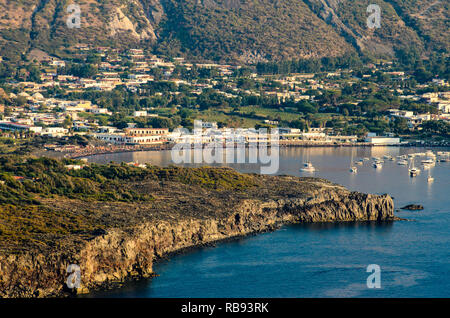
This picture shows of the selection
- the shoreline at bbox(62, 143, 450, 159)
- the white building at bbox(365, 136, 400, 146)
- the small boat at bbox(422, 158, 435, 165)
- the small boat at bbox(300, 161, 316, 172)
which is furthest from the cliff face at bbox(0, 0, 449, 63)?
the small boat at bbox(300, 161, 316, 172)

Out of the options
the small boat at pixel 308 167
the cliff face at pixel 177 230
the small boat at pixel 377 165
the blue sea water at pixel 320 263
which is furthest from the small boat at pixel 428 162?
the blue sea water at pixel 320 263

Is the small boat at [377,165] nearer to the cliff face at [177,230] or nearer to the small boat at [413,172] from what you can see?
the small boat at [413,172]

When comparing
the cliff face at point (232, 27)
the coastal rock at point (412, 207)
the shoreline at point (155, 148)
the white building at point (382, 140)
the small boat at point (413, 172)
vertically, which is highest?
the cliff face at point (232, 27)

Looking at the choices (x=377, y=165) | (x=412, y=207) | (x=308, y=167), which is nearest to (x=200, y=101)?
(x=377, y=165)

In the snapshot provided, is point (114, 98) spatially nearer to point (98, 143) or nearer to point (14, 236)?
point (98, 143)

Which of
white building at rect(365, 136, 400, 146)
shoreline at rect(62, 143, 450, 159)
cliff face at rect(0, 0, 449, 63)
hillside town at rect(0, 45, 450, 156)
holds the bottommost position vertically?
shoreline at rect(62, 143, 450, 159)

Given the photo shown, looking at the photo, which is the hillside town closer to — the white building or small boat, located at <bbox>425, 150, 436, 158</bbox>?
the white building

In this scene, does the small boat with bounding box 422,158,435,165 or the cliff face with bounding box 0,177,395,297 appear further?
the small boat with bounding box 422,158,435,165
